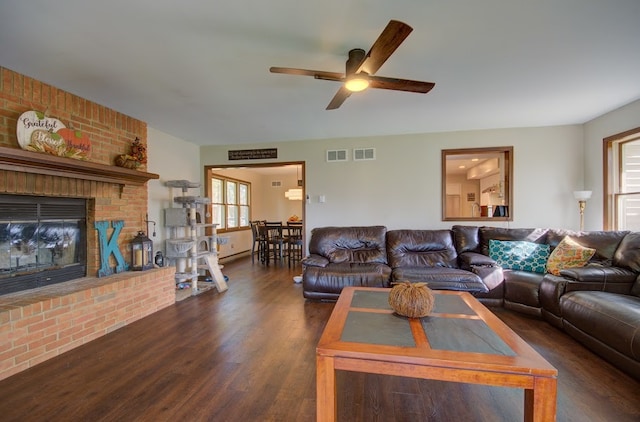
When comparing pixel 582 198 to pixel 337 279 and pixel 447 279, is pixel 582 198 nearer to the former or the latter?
pixel 447 279

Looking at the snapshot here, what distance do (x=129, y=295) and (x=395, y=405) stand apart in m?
2.77

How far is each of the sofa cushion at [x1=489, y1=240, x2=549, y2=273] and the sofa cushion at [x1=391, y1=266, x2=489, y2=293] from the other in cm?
52

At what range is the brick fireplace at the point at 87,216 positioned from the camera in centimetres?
215

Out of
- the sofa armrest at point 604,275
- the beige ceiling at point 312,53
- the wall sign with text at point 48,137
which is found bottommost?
the sofa armrest at point 604,275

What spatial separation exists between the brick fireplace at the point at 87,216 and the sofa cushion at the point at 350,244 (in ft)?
6.67

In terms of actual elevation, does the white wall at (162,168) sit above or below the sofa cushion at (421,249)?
above

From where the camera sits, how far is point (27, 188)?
2.47 meters

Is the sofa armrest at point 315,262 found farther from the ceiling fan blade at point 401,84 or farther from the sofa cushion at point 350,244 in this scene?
the ceiling fan blade at point 401,84

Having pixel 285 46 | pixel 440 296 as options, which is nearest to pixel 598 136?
pixel 440 296

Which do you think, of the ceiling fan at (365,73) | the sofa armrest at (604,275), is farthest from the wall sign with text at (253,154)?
the sofa armrest at (604,275)

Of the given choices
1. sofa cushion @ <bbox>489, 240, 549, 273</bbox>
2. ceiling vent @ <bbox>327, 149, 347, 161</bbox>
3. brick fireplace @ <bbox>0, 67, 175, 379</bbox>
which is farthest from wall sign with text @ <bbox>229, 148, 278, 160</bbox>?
sofa cushion @ <bbox>489, 240, 549, 273</bbox>

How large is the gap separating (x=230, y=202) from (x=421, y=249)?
16.8 ft

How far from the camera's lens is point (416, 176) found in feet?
15.0

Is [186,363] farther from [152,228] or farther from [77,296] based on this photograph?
[152,228]
